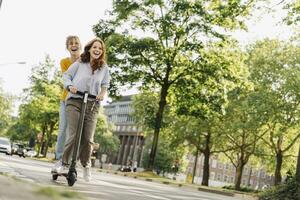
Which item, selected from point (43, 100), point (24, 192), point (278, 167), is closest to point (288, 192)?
point (24, 192)

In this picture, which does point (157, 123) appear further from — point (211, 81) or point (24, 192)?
point (24, 192)

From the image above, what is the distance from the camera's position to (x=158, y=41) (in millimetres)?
30578

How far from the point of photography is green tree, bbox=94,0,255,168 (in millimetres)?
30016

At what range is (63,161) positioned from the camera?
256 inches

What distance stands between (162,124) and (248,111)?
1188 cm

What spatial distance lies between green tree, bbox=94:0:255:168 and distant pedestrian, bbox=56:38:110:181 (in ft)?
75.7

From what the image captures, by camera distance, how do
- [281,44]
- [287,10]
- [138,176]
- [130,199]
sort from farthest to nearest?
[281,44], [138,176], [287,10], [130,199]

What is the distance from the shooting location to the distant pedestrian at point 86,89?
6367 mm

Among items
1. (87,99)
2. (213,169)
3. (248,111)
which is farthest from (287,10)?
(213,169)

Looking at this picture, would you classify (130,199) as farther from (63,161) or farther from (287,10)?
(287,10)

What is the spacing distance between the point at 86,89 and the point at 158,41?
2434cm

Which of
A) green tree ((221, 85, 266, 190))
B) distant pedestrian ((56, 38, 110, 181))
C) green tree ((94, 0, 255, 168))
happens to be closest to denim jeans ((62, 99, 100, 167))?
distant pedestrian ((56, 38, 110, 181))

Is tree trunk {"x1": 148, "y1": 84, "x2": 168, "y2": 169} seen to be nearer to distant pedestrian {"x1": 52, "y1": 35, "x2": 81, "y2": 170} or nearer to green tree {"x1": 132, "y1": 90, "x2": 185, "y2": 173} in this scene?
green tree {"x1": 132, "y1": 90, "x2": 185, "y2": 173}

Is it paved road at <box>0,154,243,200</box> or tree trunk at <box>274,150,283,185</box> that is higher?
tree trunk at <box>274,150,283,185</box>
